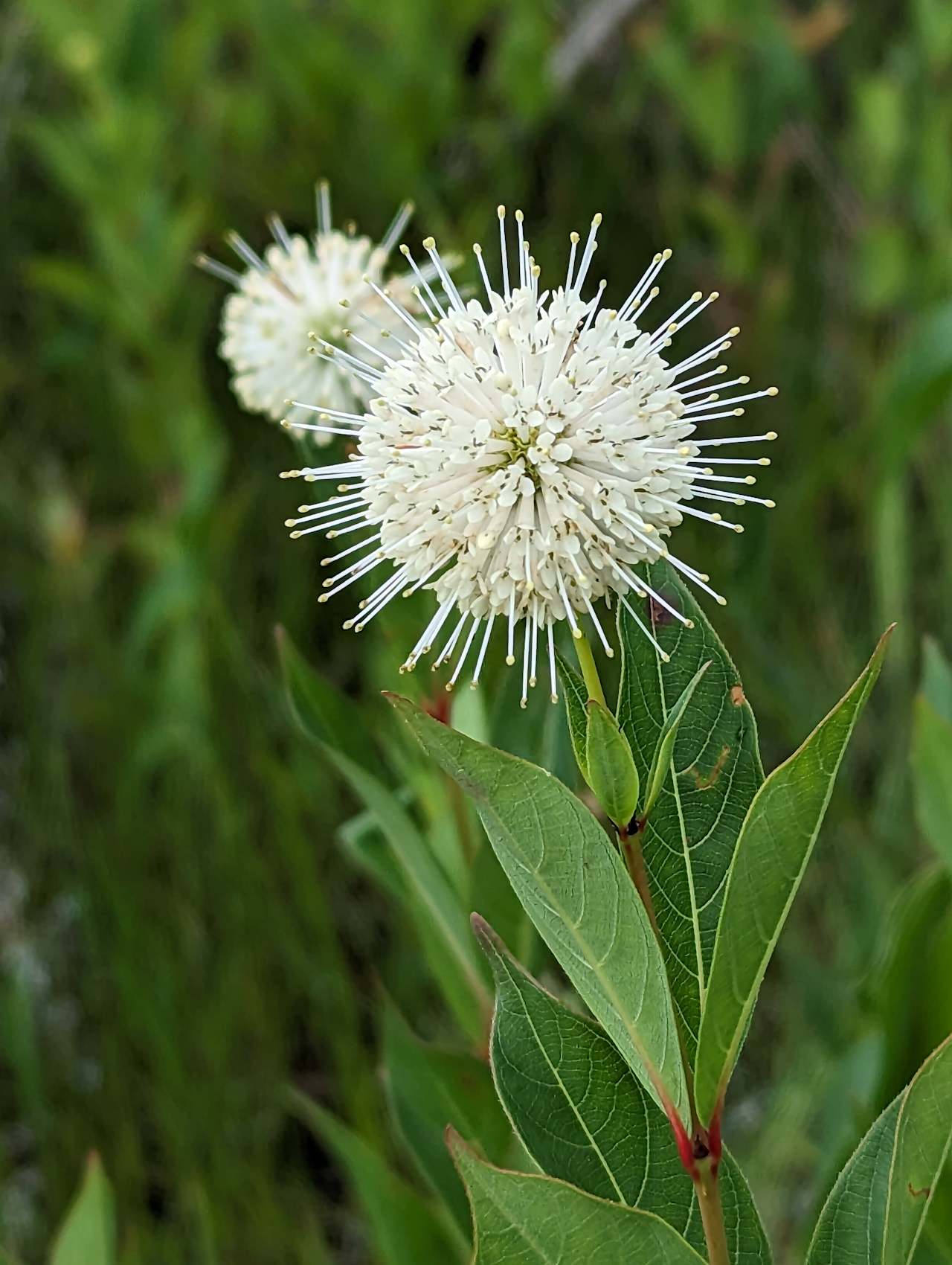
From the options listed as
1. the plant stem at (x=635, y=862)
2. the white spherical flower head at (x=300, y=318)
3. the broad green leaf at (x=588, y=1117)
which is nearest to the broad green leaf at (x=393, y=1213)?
the broad green leaf at (x=588, y=1117)

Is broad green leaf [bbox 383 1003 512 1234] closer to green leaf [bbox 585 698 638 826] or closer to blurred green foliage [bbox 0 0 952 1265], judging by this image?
green leaf [bbox 585 698 638 826]

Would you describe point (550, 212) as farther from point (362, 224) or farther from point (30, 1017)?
point (30, 1017)

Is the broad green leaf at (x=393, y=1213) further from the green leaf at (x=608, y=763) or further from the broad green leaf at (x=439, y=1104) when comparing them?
the green leaf at (x=608, y=763)

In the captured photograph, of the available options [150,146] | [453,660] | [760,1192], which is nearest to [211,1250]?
[453,660]

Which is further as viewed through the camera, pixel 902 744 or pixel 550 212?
pixel 550 212

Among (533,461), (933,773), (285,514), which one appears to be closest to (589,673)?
(533,461)

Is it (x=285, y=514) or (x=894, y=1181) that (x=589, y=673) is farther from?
(x=285, y=514)
